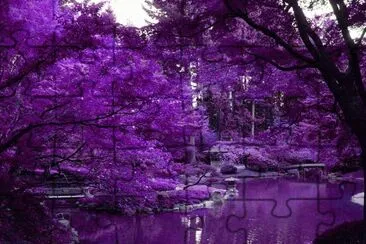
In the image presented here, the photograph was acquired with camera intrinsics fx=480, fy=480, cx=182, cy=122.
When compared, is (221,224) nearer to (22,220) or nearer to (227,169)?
(22,220)

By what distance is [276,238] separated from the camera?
10766mm

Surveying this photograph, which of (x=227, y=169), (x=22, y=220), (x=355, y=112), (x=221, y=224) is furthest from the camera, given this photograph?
(x=227, y=169)

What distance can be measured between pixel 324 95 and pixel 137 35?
3832 mm

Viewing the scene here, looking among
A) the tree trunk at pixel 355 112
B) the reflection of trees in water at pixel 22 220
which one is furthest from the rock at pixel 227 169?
the reflection of trees in water at pixel 22 220

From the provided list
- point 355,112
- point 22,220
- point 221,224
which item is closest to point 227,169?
point 221,224

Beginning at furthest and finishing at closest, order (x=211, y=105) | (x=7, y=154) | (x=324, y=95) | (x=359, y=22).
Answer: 1. (x=211, y=105)
2. (x=324, y=95)
3. (x=359, y=22)
4. (x=7, y=154)

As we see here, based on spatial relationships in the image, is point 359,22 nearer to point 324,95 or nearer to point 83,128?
point 324,95

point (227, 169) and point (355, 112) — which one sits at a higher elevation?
point (355, 112)

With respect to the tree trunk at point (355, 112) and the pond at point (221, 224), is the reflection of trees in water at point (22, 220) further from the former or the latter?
the tree trunk at point (355, 112)

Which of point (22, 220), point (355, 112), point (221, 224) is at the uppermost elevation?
point (355, 112)

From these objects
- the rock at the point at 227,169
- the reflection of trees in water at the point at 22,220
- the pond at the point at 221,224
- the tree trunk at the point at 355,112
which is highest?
the tree trunk at the point at 355,112

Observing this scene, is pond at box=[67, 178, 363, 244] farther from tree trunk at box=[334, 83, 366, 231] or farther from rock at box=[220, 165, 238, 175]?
rock at box=[220, 165, 238, 175]

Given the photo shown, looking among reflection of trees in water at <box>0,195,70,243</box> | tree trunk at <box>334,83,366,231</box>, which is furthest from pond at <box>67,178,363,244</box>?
reflection of trees in water at <box>0,195,70,243</box>

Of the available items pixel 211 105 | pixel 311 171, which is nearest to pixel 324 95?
pixel 211 105
